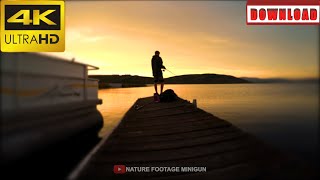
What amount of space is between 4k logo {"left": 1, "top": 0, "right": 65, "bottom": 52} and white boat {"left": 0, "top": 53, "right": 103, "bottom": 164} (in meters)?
0.28

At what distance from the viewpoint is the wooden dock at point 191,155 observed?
14.9ft

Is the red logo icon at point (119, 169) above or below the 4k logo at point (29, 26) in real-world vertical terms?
below

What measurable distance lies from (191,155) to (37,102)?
10.6 feet

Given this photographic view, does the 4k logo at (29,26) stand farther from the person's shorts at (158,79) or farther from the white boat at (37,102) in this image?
the person's shorts at (158,79)

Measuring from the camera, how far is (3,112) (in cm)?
479

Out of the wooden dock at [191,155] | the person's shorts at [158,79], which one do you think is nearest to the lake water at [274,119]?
the wooden dock at [191,155]

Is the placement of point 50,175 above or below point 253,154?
below

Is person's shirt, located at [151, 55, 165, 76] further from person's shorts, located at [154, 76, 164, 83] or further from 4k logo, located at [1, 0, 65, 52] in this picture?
4k logo, located at [1, 0, 65, 52]

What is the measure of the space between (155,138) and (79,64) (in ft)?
10.8

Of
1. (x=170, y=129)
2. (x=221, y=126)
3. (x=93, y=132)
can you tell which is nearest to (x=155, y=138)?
(x=170, y=129)

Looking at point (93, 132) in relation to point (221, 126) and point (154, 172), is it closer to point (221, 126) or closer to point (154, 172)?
point (221, 126)

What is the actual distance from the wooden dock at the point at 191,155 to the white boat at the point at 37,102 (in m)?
1.16

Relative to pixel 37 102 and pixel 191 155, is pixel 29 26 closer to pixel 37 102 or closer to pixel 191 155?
pixel 37 102

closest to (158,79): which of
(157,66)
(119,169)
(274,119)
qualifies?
(157,66)
